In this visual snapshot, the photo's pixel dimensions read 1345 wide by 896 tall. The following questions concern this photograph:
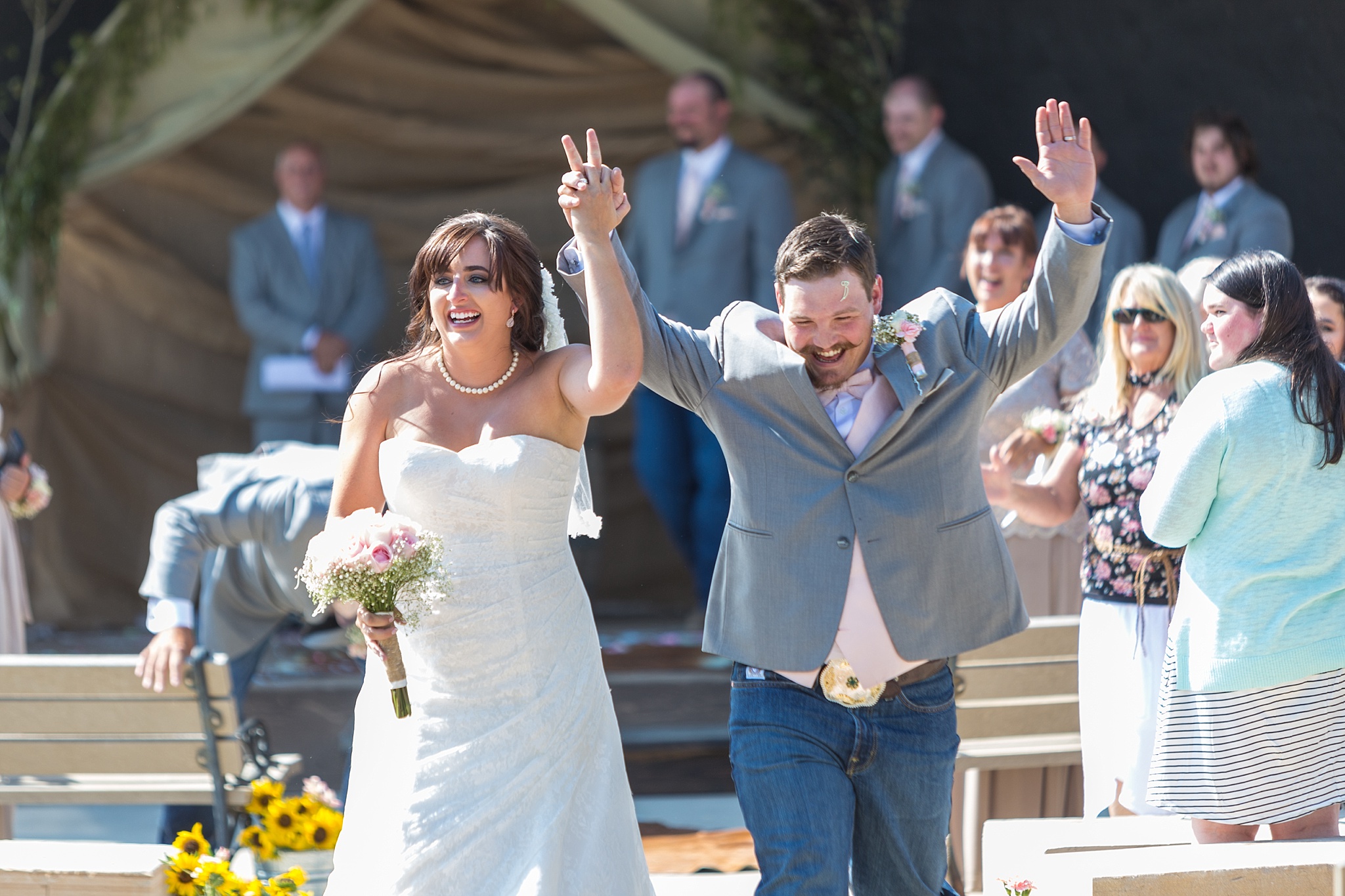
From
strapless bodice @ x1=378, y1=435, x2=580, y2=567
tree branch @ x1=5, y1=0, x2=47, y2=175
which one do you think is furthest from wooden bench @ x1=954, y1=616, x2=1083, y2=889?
tree branch @ x1=5, y1=0, x2=47, y2=175

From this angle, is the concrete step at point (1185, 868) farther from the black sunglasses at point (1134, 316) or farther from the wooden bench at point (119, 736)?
the wooden bench at point (119, 736)

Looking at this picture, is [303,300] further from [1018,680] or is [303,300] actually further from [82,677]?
[1018,680]

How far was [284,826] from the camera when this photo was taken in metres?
4.07

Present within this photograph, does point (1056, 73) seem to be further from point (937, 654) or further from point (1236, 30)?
point (937, 654)

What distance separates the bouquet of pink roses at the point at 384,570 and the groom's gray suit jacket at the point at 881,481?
0.64 m

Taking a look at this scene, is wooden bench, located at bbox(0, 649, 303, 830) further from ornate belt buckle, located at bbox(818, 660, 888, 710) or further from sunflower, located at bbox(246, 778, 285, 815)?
Result: ornate belt buckle, located at bbox(818, 660, 888, 710)

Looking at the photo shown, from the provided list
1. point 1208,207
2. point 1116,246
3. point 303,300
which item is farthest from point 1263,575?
point 303,300

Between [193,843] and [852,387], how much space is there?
2.01 meters

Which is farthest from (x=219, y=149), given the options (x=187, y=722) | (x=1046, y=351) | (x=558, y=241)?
(x=1046, y=351)

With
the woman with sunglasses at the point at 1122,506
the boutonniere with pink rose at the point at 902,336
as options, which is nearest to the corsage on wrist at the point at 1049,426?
the woman with sunglasses at the point at 1122,506

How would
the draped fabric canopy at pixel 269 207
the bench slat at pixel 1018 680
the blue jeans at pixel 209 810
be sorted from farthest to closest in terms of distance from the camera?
the draped fabric canopy at pixel 269 207 < the blue jeans at pixel 209 810 < the bench slat at pixel 1018 680

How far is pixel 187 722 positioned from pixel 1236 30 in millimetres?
5628

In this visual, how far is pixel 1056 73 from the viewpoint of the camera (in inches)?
312

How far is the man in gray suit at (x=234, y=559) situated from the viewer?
4.45 metres
